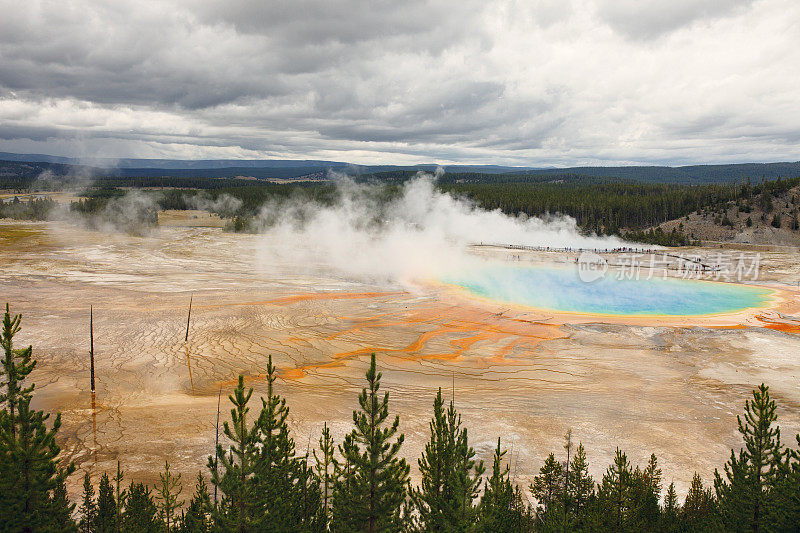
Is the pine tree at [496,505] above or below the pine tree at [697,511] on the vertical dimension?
above

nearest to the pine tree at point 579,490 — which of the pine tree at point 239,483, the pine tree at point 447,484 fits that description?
the pine tree at point 447,484

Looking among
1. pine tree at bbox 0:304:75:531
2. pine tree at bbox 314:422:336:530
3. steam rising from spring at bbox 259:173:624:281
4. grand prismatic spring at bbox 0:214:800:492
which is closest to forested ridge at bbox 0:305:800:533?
pine tree at bbox 0:304:75:531

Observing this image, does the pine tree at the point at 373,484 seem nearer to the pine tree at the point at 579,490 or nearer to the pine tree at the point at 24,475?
the pine tree at the point at 24,475

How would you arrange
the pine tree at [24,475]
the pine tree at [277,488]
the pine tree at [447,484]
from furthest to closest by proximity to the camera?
the pine tree at [277,488] < the pine tree at [447,484] < the pine tree at [24,475]

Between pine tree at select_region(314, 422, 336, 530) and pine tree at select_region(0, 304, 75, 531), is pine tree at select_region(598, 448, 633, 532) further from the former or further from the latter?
pine tree at select_region(0, 304, 75, 531)

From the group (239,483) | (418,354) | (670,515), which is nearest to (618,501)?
(670,515)

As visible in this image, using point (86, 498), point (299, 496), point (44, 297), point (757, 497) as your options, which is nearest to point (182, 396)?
point (86, 498)

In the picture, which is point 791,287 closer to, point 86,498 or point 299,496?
point 299,496
